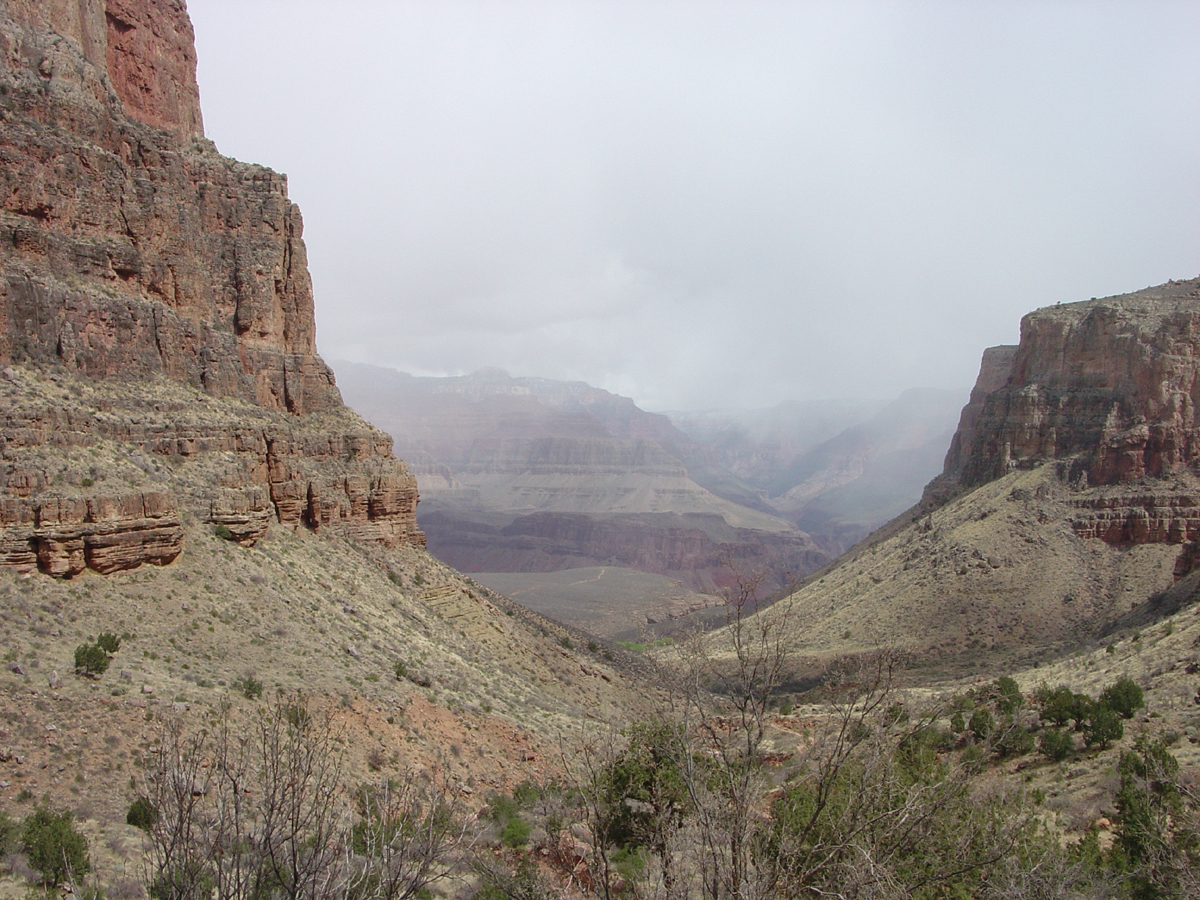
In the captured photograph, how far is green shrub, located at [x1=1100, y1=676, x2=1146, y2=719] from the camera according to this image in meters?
27.2

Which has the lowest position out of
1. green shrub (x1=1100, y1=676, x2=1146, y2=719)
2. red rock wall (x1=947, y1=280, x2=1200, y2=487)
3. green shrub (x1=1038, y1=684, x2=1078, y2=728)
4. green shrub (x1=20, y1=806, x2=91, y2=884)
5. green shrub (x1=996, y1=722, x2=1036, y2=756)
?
green shrub (x1=996, y1=722, x2=1036, y2=756)

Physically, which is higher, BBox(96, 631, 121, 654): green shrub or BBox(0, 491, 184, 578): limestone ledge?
BBox(0, 491, 184, 578): limestone ledge

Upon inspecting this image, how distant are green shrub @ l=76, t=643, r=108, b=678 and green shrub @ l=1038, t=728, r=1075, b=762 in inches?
1158

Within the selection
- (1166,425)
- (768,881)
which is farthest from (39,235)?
(1166,425)

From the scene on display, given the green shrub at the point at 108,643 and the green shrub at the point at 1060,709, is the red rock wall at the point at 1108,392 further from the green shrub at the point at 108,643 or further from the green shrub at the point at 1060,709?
the green shrub at the point at 108,643

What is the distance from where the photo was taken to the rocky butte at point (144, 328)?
25.1 metres

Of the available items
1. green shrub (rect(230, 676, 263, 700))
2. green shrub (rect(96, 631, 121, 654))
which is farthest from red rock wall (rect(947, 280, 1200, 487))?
green shrub (rect(96, 631, 121, 654))

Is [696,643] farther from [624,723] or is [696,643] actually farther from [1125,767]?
[624,723]

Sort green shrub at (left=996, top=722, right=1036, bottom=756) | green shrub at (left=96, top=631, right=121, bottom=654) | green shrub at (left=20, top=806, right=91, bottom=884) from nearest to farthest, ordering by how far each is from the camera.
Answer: green shrub at (left=20, top=806, right=91, bottom=884), green shrub at (left=96, top=631, right=121, bottom=654), green shrub at (left=996, top=722, right=1036, bottom=756)

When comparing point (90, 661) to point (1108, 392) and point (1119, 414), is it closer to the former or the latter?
point (1119, 414)

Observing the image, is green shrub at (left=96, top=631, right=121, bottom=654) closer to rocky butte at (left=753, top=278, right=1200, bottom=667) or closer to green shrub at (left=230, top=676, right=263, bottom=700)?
green shrub at (left=230, top=676, right=263, bottom=700)

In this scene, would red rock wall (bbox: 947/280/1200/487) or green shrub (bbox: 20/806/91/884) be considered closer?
green shrub (bbox: 20/806/91/884)

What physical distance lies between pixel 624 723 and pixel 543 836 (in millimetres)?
17196

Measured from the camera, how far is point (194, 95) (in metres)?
39.0
